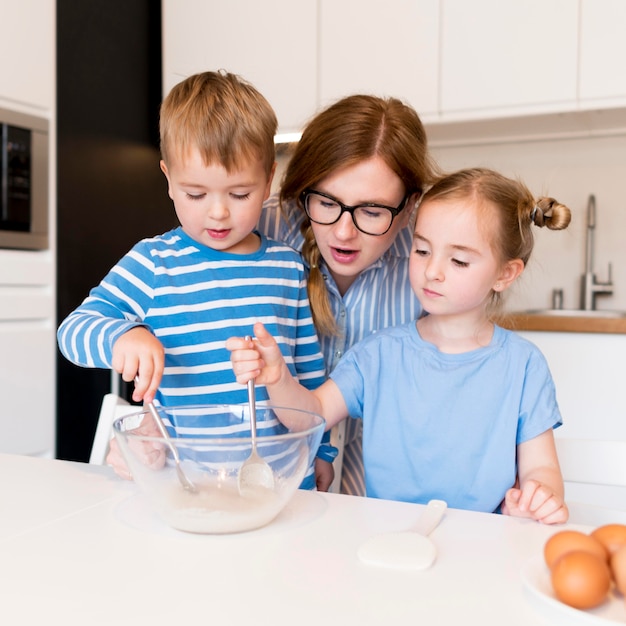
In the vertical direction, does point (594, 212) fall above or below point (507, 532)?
above

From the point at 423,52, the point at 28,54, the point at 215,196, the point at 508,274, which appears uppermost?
the point at 423,52

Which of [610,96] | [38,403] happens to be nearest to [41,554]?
[38,403]

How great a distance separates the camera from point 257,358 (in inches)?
33.5

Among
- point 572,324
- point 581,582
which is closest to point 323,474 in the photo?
point 581,582

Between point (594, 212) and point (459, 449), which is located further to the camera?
point (594, 212)

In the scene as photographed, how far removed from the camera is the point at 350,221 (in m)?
1.18

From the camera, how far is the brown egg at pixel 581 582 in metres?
0.52

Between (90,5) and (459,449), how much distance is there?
216 cm

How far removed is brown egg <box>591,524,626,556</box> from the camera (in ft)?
1.89

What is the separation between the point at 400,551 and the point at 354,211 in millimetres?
680

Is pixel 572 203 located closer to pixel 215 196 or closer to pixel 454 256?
pixel 454 256

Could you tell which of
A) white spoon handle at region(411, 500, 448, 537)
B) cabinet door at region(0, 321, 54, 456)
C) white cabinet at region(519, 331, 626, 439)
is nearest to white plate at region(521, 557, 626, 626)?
white spoon handle at region(411, 500, 448, 537)

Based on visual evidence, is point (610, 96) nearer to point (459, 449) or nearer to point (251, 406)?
point (459, 449)

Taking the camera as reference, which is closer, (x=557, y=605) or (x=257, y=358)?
(x=557, y=605)
